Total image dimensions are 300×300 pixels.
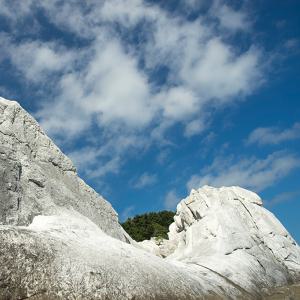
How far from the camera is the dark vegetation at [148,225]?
3339 inches

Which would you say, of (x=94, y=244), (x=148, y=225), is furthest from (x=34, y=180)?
(x=148, y=225)

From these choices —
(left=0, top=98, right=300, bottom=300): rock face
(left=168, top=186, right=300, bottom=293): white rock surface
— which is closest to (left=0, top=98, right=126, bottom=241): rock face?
(left=0, top=98, right=300, bottom=300): rock face

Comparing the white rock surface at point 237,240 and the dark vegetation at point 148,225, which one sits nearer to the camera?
Result: the white rock surface at point 237,240

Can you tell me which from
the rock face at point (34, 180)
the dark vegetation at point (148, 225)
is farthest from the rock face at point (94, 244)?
the dark vegetation at point (148, 225)

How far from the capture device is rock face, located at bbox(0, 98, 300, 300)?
17.3 m

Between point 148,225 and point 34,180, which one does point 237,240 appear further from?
point 148,225

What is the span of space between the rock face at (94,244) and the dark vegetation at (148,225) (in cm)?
4126

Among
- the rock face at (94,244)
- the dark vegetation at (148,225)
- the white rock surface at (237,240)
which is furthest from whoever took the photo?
the dark vegetation at (148,225)

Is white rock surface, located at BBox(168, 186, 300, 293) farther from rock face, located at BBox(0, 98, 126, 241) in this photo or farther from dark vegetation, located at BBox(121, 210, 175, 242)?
dark vegetation, located at BBox(121, 210, 175, 242)

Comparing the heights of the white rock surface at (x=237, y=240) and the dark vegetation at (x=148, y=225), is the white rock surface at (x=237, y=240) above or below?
below

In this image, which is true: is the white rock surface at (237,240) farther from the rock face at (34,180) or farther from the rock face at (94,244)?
the rock face at (34,180)

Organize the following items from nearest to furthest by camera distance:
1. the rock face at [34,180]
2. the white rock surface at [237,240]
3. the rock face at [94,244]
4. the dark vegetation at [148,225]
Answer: the rock face at [94,244] → the rock face at [34,180] → the white rock surface at [237,240] → the dark vegetation at [148,225]

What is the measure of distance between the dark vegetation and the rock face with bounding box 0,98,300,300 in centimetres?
4126

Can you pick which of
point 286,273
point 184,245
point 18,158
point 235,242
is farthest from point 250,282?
point 18,158
